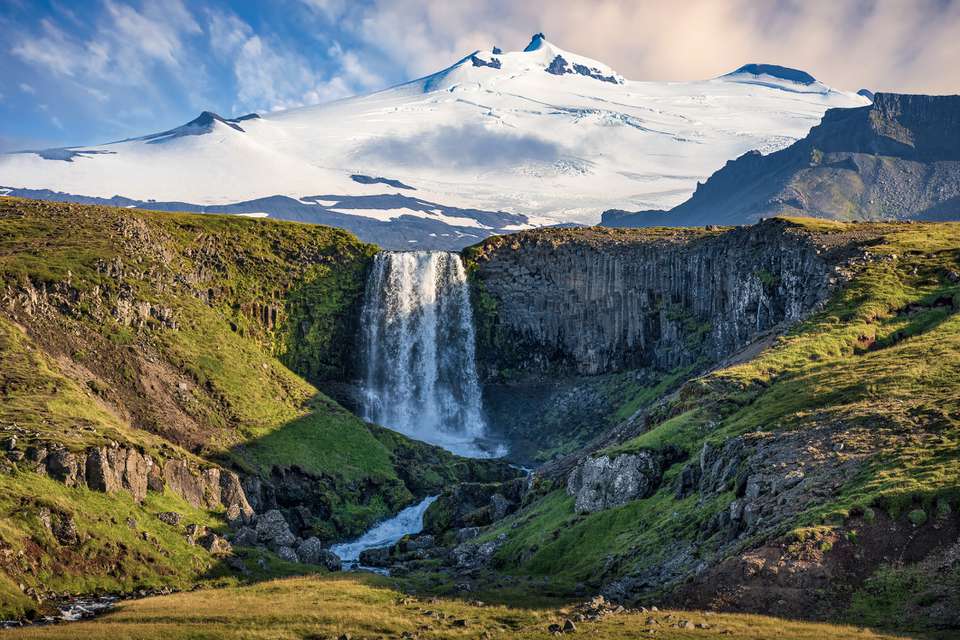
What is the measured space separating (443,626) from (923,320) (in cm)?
5880

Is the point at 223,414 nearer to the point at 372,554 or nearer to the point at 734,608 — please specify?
the point at 372,554

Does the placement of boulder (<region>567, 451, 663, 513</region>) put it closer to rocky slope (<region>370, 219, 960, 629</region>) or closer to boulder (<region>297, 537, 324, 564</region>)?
rocky slope (<region>370, 219, 960, 629</region>)

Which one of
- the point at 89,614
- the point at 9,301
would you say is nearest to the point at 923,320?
the point at 89,614

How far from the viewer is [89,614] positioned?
2208 inches

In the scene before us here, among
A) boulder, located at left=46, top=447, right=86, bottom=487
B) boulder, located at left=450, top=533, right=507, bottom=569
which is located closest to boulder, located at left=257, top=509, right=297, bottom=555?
boulder, located at left=450, top=533, right=507, bottom=569

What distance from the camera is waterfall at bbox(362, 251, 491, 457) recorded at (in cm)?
14850

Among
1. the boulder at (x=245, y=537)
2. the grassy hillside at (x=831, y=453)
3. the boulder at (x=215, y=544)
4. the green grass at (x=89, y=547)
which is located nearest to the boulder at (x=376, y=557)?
the boulder at (x=245, y=537)

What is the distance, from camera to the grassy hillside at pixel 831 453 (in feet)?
153

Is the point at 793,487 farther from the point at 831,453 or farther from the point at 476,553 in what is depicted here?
the point at 476,553

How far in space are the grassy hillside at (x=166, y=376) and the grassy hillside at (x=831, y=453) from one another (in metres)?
29.1

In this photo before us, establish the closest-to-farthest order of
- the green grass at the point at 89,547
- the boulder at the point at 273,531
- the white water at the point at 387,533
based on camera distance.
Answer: the green grass at the point at 89,547 → the boulder at the point at 273,531 → the white water at the point at 387,533

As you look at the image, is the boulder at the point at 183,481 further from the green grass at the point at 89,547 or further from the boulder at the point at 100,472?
the boulder at the point at 100,472

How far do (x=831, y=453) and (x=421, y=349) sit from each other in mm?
102856

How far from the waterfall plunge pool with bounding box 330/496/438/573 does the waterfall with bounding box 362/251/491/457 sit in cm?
3916
